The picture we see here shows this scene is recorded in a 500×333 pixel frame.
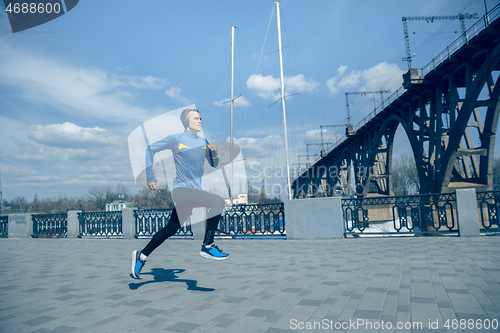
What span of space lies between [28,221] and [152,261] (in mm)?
13378

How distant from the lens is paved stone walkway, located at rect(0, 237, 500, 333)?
2771 mm

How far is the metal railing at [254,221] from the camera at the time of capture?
426 inches

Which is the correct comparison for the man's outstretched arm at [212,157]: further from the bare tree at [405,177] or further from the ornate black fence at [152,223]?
the bare tree at [405,177]

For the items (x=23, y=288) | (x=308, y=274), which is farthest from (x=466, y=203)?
(x=23, y=288)

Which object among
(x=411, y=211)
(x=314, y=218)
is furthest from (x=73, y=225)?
(x=411, y=211)

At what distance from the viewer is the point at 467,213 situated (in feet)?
28.2

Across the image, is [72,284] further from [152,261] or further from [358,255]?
[358,255]

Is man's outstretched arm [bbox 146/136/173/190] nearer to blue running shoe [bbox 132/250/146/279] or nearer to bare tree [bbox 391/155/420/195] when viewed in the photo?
blue running shoe [bbox 132/250/146/279]

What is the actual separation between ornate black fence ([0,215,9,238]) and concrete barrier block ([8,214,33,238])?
45 centimetres

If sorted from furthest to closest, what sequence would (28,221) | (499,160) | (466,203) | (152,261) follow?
(499,160) < (28,221) < (466,203) < (152,261)

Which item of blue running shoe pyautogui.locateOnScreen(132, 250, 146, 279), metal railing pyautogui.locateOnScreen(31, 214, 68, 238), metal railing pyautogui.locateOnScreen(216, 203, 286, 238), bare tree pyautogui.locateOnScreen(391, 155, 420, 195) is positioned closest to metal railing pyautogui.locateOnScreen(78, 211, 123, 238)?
metal railing pyautogui.locateOnScreen(31, 214, 68, 238)

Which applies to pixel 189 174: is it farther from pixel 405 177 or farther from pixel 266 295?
pixel 405 177

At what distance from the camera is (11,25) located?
155 inches

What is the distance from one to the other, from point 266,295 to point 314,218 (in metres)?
6.54
